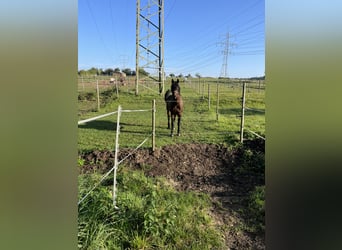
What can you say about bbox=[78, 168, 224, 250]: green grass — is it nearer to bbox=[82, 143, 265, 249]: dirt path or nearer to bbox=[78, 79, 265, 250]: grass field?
bbox=[78, 79, 265, 250]: grass field

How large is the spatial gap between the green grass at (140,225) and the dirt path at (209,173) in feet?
0.88

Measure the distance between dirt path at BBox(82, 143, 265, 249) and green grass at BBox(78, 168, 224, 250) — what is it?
0.27m

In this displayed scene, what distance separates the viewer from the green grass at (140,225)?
1.94m

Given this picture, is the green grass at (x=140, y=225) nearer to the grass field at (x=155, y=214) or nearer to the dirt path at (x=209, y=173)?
the grass field at (x=155, y=214)

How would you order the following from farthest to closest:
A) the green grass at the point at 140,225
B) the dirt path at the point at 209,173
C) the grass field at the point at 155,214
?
1. the dirt path at the point at 209,173
2. the grass field at the point at 155,214
3. the green grass at the point at 140,225

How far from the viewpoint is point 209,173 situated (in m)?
4.22

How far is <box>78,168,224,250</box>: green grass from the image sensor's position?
1943 mm

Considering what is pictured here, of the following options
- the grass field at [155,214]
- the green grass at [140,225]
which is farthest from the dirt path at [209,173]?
the green grass at [140,225]

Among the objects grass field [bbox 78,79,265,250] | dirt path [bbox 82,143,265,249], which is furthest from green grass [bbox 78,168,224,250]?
dirt path [bbox 82,143,265,249]
